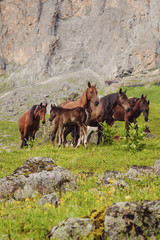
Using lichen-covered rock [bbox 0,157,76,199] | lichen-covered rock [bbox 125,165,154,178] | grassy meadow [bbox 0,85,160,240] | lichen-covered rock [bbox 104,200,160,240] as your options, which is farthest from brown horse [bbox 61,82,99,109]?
lichen-covered rock [bbox 104,200,160,240]

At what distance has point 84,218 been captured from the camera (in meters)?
3.46

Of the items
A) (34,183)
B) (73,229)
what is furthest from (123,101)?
(73,229)

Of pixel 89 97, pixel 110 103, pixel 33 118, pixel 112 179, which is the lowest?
pixel 112 179

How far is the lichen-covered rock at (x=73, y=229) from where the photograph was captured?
3.13 m

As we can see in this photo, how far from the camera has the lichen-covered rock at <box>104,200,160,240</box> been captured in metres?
2.84

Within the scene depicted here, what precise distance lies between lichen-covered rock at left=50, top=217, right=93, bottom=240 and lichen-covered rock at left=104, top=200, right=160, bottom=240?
0.35 metres

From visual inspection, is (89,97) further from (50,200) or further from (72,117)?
(50,200)

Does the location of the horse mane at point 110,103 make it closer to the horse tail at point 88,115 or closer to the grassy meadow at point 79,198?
the horse tail at point 88,115

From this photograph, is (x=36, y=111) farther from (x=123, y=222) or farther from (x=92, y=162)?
(x=123, y=222)

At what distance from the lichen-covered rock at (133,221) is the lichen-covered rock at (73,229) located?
1.15 feet

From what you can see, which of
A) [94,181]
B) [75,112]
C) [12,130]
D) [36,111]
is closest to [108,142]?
[75,112]

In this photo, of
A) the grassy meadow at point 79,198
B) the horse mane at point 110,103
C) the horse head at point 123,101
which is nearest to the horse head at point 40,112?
the horse mane at point 110,103

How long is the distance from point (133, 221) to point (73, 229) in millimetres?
919

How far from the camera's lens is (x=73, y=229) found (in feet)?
10.5
